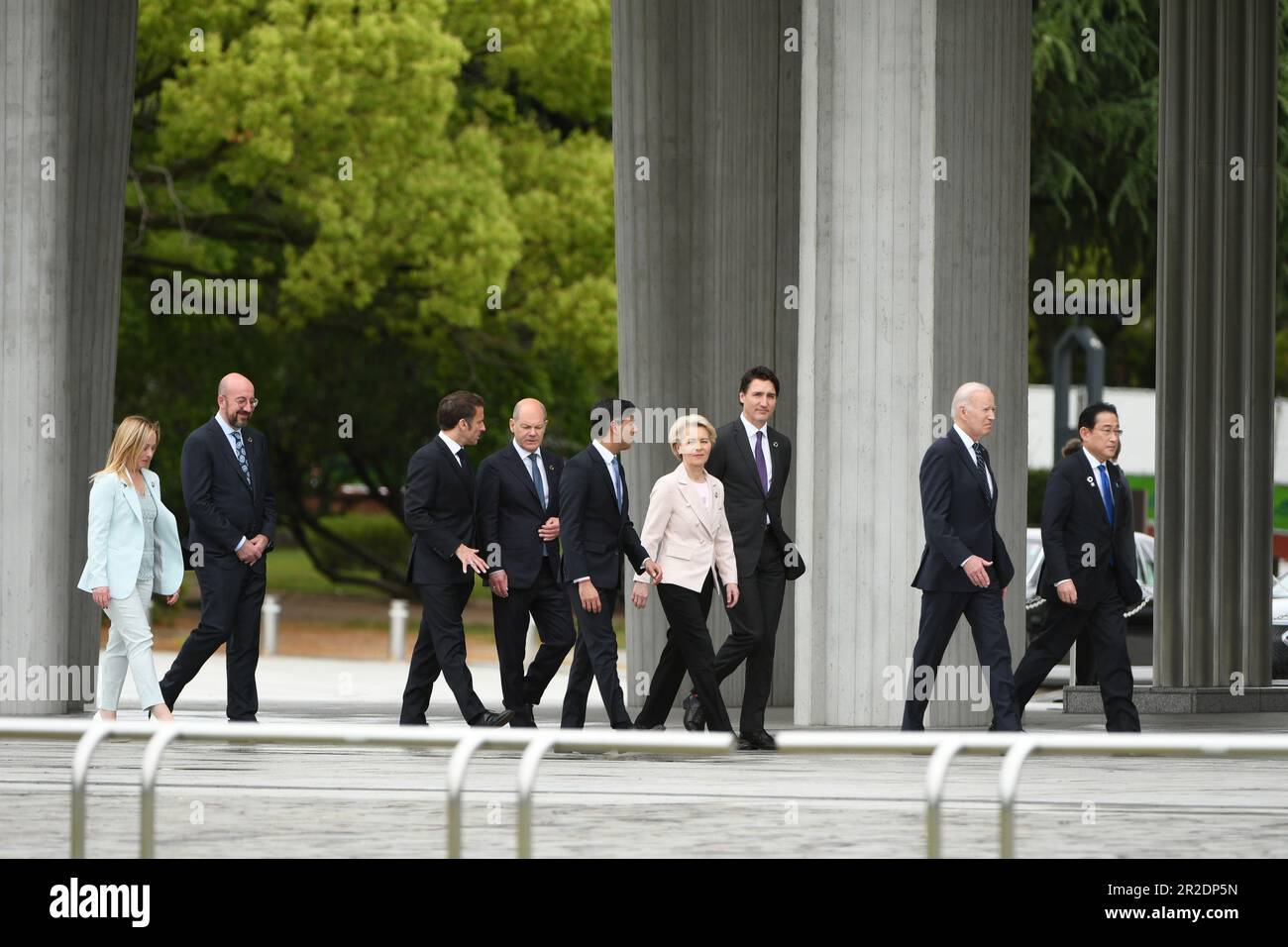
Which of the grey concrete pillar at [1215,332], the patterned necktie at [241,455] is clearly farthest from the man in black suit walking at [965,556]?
the grey concrete pillar at [1215,332]

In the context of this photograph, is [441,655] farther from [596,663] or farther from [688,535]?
[688,535]

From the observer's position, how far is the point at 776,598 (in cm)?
1248

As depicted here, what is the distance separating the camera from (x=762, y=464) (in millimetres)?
12617

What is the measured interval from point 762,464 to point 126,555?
3.48 meters

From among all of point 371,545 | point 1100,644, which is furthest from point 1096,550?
point 371,545

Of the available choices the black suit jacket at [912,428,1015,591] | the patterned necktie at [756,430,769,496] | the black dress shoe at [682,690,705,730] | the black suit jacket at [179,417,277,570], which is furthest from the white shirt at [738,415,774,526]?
the black suit jacket at [179,417,277,570]

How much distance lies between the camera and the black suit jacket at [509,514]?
42.3ft

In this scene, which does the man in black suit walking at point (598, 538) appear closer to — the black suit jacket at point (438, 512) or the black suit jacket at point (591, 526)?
the black suit jacket at point (591, 526)

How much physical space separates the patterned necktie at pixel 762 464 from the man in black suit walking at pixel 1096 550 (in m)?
1.52

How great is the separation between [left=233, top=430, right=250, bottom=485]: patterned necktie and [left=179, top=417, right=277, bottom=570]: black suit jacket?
0.07ft

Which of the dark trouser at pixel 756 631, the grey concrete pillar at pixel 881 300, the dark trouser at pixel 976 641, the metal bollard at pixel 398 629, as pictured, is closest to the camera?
the dark trouser at pixel 976 641

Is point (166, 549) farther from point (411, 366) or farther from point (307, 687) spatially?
point (411, 366)

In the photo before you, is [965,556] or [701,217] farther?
[701,217]
